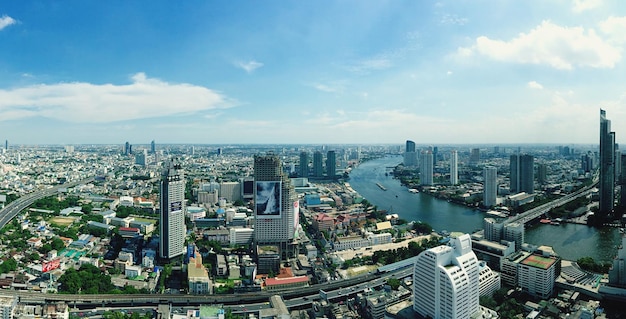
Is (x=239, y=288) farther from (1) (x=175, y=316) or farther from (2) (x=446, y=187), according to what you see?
(2) (x=446, y=187)

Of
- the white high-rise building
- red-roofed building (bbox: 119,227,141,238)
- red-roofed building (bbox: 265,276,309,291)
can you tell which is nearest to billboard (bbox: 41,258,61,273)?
red-roofed building (bbox: 119,227,141,238)

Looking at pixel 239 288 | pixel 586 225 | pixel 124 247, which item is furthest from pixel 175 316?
pixel 586 225

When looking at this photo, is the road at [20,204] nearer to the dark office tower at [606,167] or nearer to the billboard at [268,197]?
the billboard at [268,197]

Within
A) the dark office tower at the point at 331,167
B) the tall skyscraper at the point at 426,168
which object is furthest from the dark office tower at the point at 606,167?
the dark office tower at the point at 331,167

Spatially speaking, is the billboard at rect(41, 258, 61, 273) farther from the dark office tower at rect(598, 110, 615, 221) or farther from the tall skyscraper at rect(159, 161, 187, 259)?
the dark office tower at rect(598, 110, 615, 221)

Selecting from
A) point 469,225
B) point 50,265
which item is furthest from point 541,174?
point 50,265
